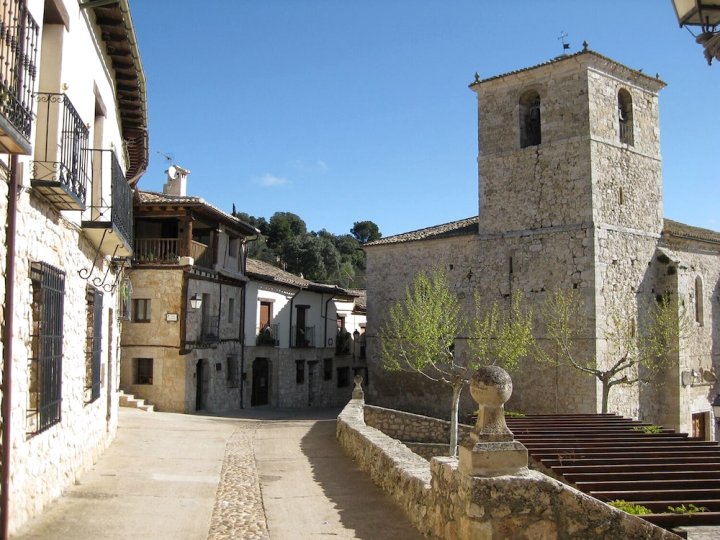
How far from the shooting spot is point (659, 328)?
22703mm

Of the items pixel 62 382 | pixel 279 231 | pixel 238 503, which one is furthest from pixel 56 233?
pixel 279 231

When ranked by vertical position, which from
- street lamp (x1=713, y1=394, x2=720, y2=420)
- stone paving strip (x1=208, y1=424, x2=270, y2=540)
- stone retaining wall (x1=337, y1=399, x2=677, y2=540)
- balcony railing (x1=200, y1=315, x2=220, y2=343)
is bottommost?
street lamp (x1=713, y1=394, x2=720, y2=420)

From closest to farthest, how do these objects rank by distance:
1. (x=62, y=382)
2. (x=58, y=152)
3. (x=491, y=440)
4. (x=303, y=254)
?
(x=491, y=440) → (x=58, y=152) → (x=62, y=382) → (x=303, y=254)

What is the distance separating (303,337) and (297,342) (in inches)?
18.5

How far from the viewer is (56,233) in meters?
7.29

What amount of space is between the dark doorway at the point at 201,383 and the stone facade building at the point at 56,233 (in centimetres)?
1120

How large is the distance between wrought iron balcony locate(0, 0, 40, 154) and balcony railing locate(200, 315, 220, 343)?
17.6 m

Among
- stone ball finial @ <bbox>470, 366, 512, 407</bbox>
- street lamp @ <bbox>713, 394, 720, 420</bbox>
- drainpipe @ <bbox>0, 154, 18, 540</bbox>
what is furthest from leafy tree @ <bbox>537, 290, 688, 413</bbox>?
drainpipe @ <bbox>0, 154, 18, 540</bbox>

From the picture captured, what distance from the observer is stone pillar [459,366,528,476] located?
5.42 metres

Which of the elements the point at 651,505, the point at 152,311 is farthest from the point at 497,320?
the point at 651,505

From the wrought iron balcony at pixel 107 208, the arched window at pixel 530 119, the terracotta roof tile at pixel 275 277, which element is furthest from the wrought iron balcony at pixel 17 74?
the terracotta roof tile at pixel 275 277

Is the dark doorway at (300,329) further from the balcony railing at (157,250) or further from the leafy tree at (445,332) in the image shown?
the balcony railing at (157,250)

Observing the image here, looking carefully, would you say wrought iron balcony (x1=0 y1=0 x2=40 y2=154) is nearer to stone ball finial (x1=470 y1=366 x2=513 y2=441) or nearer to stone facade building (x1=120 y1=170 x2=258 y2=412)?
stone ball finial (x1=470 y1=366 x2=513 y2=441)

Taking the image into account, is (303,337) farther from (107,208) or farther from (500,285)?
(107,208)
